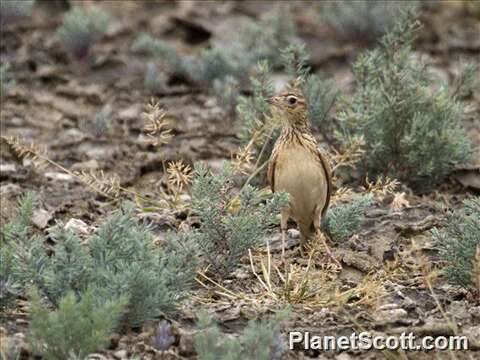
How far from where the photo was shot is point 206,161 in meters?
9.37

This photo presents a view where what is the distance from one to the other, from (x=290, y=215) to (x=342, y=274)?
712 mm

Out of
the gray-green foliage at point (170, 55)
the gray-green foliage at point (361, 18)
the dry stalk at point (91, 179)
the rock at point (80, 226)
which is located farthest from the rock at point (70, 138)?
the gray-green foliage at point (361, 18)

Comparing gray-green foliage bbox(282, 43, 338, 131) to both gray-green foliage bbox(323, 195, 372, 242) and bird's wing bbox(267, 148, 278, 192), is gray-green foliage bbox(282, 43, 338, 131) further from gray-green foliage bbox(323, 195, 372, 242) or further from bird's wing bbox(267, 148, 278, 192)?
gray-green foliage bbox(323, 195, 372, 242)

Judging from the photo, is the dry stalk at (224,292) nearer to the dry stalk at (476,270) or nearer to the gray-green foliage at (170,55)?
the dry stalk at (476,270)

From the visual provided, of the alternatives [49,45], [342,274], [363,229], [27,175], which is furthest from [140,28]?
[342,274]

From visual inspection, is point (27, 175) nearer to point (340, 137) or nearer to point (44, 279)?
point (340, 137)

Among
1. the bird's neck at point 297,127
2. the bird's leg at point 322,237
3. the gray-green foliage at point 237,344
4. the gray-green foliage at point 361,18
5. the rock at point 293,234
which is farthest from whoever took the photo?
the gray-green foliage at point 361,18

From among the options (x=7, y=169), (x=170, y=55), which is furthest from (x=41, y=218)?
(x=170, y=55)

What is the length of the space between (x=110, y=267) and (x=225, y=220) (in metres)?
0.98

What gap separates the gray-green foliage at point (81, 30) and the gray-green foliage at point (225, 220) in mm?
4588

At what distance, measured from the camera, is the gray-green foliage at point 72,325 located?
516 cm

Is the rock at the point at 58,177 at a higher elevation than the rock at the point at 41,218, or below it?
higher

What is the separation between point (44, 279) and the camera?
5660mm

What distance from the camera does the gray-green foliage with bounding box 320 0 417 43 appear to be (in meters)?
11.3
